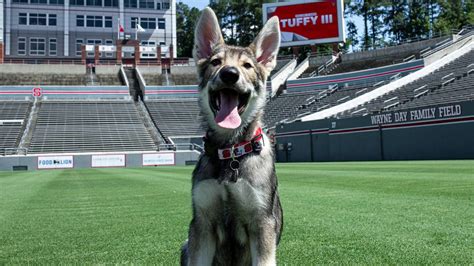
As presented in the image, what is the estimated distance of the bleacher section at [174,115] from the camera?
44812 millimetres

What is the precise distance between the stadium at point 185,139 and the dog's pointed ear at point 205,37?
742 millimetres

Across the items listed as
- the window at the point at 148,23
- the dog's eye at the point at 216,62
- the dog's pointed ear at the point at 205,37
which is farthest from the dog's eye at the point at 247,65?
the window at the point at 148,23

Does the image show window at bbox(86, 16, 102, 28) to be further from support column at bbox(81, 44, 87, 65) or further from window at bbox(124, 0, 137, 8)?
support column at bbox(81, 44, 87, 65)

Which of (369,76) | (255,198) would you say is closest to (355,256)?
(255,198)

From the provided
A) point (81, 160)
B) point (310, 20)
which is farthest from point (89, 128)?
point (310, 20)

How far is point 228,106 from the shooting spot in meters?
3.58

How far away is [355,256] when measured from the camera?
382 centimetres

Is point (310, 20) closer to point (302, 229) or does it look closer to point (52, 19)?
point (52, 19)

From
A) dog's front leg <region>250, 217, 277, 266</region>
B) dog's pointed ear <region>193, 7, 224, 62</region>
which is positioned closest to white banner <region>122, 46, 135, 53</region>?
dog's pointed ear <region>193, 7, 224, 62</region>

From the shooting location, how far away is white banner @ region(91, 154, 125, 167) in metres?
36.3

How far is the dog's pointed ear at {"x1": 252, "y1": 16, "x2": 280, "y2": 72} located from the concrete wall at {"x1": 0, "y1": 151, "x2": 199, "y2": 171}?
33.4m

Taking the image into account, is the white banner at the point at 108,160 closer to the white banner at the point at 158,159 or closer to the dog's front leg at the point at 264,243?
the white banner at the point at 158,159

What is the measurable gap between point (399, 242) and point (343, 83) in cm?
4383

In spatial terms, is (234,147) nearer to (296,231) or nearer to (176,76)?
(296,231)
